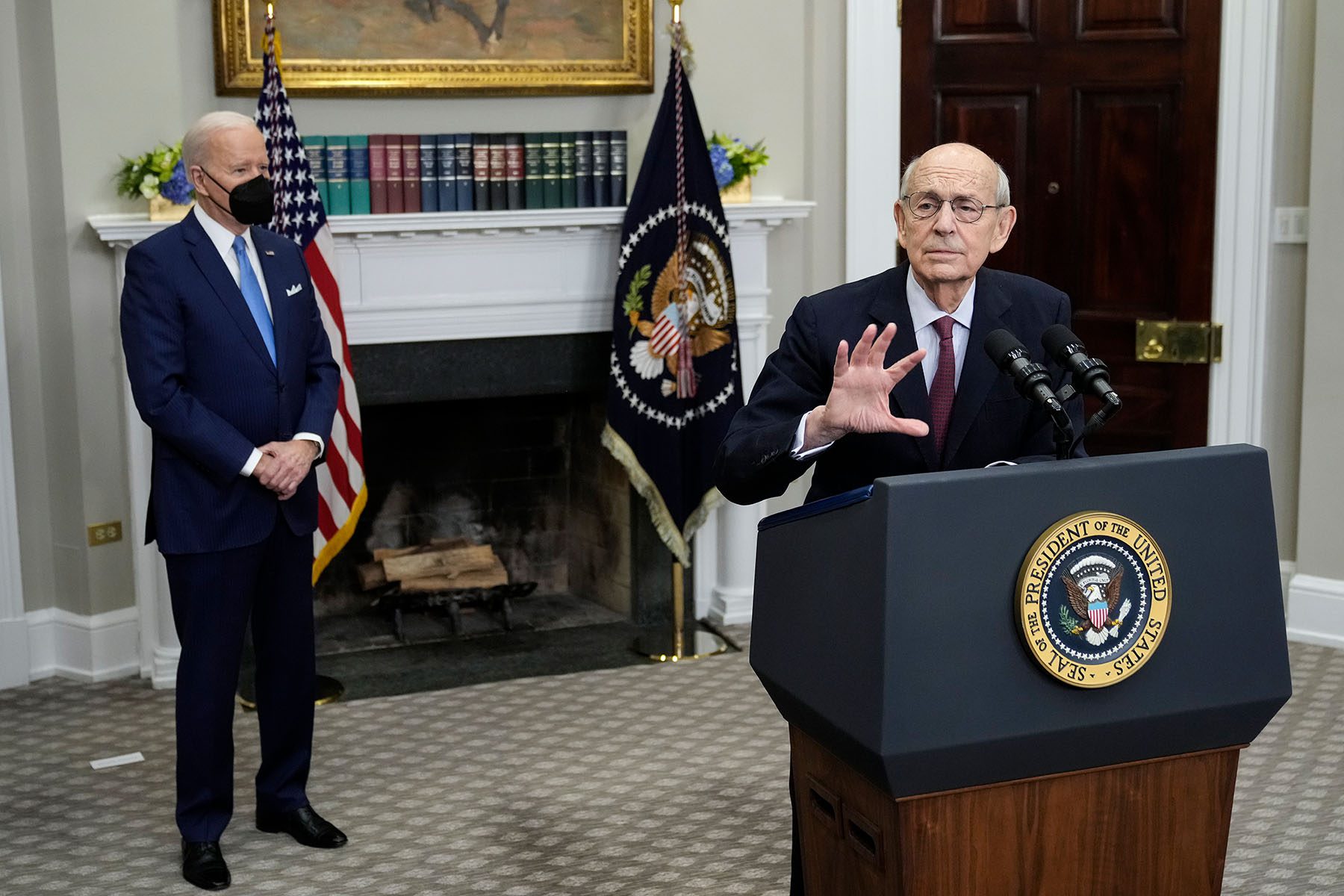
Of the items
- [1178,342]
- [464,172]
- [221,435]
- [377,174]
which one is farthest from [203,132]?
[1178,342]

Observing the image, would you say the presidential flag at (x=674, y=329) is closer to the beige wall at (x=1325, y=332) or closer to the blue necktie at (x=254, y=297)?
the blue necktie at (x=254, y=297)

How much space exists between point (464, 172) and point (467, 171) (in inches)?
0.4

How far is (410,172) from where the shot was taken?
16.2 ft

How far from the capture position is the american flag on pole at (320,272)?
14.6ft

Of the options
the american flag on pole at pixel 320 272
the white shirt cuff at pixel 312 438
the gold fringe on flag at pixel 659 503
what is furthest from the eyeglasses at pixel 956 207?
the gold fringe on flag at pixel 659 503

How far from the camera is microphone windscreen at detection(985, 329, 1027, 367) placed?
194 cm

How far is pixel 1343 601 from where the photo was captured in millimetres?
5098

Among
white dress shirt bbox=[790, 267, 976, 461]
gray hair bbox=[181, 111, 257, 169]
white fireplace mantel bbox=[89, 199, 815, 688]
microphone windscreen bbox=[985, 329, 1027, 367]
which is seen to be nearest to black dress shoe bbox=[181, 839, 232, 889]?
white fireplace mantel bbox=[89, 199, 815, 688]

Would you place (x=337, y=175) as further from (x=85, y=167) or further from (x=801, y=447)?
(x=801, y=447)

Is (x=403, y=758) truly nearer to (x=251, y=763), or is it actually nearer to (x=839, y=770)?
(x=251, y=763)

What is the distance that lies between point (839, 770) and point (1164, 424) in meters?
3.87

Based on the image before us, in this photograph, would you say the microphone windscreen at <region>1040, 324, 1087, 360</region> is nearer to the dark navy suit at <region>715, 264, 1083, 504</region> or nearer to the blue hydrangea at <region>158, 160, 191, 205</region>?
the dark navy suit at <region>715, 264, 1083, 504</region>

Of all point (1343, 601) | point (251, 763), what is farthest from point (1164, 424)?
point (251, 763)

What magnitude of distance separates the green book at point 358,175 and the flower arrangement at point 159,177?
507 millimetres
